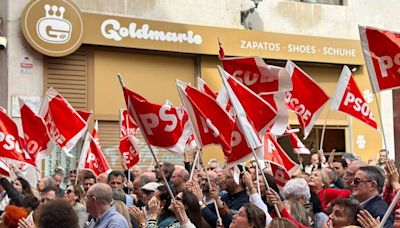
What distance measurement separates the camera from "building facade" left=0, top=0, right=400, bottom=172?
17.4 metres

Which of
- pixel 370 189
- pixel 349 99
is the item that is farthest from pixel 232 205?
pixel 349 99

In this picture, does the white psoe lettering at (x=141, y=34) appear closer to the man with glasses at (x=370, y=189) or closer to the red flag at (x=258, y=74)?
the red flag at (x=258, y=74)

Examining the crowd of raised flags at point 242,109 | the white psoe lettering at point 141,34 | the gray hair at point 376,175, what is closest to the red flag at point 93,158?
the crowd of raised flags at point 242,109

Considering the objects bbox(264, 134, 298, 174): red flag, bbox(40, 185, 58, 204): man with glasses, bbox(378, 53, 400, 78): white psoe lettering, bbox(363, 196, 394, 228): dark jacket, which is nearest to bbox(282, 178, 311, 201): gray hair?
bbox(363, 196, 394, 228): dark jacket

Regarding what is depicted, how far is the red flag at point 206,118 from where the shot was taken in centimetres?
849

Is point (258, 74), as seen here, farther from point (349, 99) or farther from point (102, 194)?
point (349, 99)

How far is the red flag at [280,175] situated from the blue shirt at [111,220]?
2629 mm

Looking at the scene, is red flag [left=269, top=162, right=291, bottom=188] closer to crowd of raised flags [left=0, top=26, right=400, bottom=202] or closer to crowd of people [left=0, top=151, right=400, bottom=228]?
crowd of raised flags [left=0, top=26, right=400, bottom=202]

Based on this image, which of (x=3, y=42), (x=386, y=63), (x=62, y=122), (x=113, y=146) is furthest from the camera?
(x=113, y=146)

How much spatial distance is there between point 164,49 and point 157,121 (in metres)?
10.3

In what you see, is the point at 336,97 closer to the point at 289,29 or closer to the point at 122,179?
the point at 122,179

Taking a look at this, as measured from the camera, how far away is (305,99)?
11.8 m

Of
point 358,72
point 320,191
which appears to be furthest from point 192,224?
point 358,72

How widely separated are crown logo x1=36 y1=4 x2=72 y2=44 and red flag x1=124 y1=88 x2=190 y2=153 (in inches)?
343
